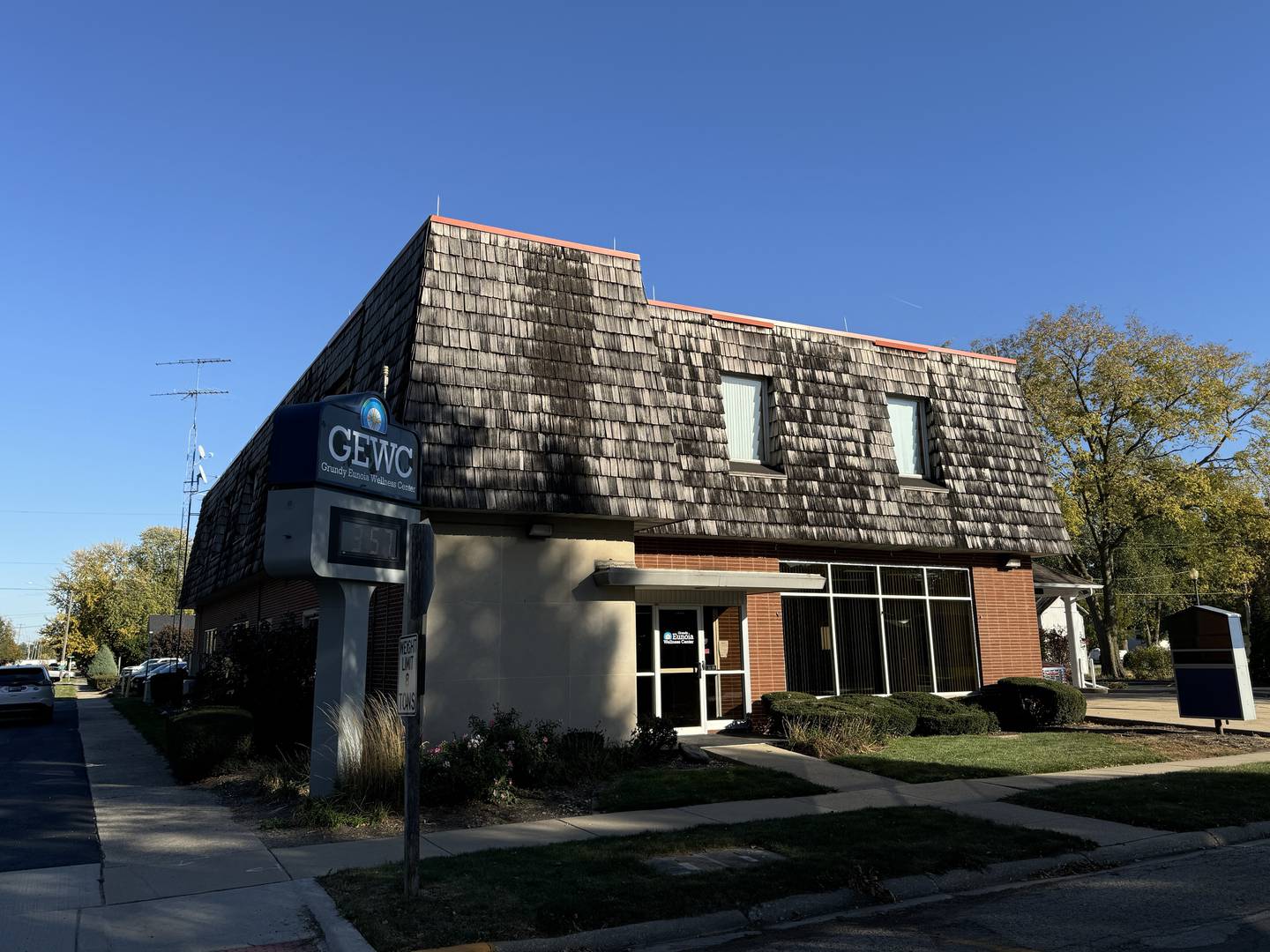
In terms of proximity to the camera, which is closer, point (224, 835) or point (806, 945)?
point (806, 945)

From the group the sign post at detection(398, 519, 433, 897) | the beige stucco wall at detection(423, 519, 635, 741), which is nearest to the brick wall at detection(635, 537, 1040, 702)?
the beige stucco wall at detection(423, 519, 635, 741)

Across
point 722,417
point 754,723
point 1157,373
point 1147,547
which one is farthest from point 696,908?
point 1147,547

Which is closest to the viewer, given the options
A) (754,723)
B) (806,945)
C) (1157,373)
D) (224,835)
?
(806,945)

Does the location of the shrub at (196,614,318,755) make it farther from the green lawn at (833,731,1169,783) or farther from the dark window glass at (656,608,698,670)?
the green lawn at (833,731,1169,783)

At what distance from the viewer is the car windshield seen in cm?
2425

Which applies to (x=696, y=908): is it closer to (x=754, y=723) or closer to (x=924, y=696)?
(x=754, y=723)

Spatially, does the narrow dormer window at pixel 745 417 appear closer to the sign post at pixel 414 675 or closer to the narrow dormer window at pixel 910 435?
the narrow dormer window at pixel 910 435

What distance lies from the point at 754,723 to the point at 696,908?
9743 millimetres

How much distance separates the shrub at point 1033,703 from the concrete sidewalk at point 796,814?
13.4 ft

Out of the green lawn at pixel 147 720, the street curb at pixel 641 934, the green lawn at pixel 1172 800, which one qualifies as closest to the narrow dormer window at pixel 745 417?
the green lawn at pixel 1172 800

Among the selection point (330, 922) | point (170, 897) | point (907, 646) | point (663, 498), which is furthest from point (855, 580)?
point (170, 897)

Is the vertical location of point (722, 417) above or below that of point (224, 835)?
above

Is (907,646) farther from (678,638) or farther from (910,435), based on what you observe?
(678,638)

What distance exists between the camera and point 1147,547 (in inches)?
2016
